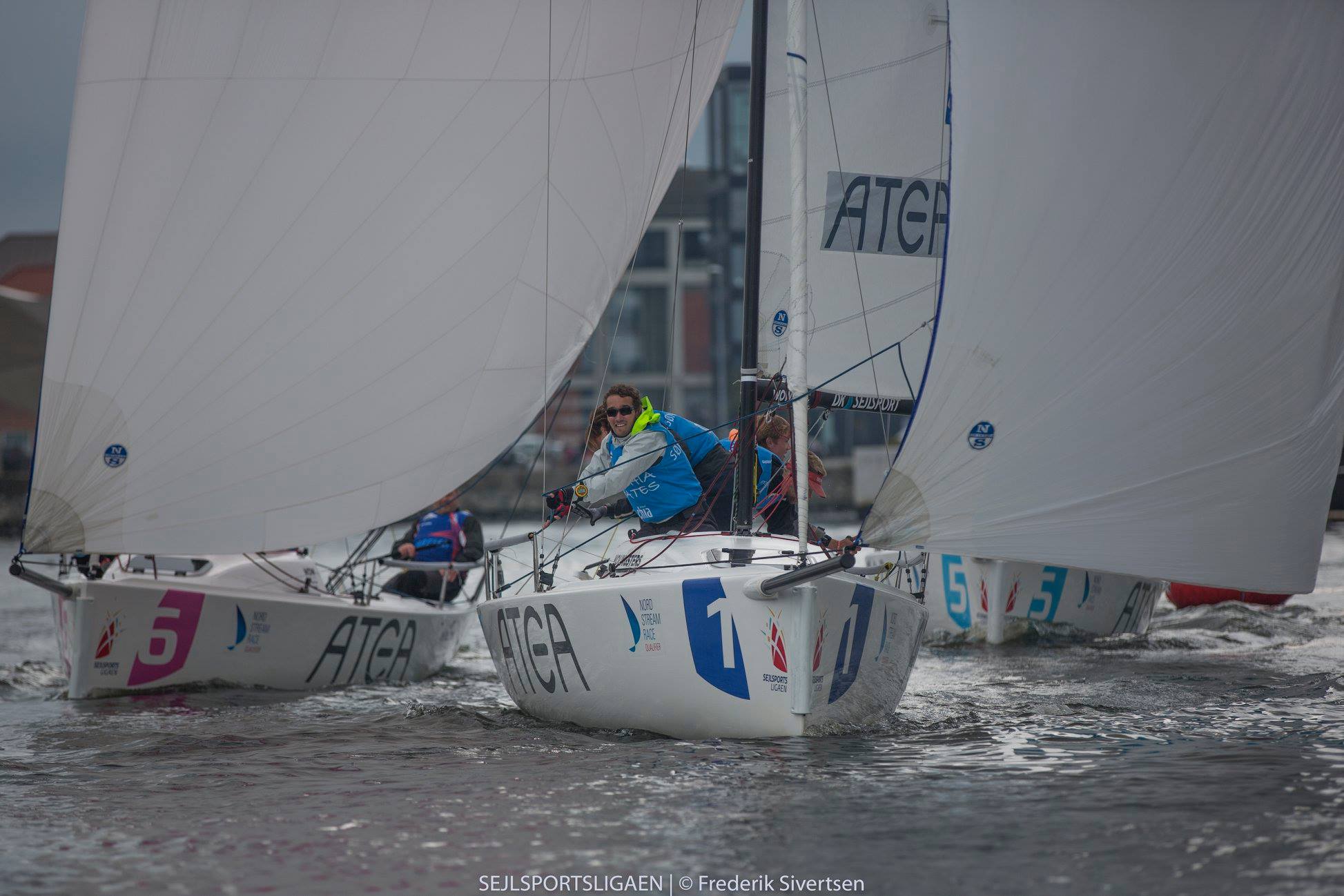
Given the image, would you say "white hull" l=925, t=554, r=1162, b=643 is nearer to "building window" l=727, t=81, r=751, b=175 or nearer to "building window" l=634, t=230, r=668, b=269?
"building window" l=727, t=81, r=751, b=175

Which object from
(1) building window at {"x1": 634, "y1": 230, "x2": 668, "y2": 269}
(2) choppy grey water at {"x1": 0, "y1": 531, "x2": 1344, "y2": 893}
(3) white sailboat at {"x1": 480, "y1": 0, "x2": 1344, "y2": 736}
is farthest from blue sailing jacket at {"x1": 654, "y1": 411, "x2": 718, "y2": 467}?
(1) building window at {"x1": 634, "y1": 230, "x2": 668, "y2": 269}

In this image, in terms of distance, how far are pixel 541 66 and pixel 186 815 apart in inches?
174

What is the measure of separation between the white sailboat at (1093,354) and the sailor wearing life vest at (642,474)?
0.56m

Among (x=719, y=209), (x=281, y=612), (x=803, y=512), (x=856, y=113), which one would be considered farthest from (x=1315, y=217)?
(x=719, y=209)

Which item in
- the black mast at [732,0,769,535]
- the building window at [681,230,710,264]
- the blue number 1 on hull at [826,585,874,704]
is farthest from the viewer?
the building window at [681,230,710,264]

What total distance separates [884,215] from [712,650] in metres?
3.70

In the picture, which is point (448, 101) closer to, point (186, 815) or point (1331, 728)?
point (186, 815)

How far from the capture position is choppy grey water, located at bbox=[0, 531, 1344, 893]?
3492 mm

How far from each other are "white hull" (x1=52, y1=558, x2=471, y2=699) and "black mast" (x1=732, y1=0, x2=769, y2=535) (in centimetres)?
320

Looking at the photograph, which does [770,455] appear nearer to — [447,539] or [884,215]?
[884,215]

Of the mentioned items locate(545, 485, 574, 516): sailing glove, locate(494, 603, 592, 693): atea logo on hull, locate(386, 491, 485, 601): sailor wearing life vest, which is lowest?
locate(494, 603, 592, 693): atea logo on hull

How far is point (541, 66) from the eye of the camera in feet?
24.0

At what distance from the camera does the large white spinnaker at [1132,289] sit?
4.84m

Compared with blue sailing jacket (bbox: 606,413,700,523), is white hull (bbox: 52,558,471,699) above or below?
below
